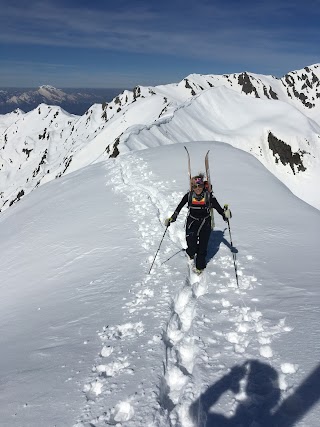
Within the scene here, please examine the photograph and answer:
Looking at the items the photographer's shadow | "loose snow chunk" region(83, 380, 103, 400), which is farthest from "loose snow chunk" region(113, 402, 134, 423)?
the photographer's shadow

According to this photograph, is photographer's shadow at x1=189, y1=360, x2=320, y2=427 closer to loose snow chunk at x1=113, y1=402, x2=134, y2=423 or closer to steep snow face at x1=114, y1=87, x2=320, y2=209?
loose snow chunk at x1=113, y1=402, x2=134, y2=423

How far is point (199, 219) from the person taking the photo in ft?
28.9

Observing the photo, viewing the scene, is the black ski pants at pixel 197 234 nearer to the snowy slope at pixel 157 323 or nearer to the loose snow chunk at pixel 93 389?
the snowy slope at pixel 157 323

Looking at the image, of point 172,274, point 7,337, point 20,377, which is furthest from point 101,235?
point 20,377

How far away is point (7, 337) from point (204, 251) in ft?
15.4

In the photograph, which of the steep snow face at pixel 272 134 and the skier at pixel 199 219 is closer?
the skier at pixel 199 219

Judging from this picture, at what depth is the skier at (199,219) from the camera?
8.59m

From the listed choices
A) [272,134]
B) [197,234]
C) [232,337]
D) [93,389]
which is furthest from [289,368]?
[272,134]

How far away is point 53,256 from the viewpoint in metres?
10.9

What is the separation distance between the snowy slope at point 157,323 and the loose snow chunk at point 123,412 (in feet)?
0.04

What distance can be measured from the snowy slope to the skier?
492mm

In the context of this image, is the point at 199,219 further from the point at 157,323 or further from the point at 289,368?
the point at 289,368

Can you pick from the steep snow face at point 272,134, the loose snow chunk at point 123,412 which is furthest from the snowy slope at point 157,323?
the steep snow face at point 272,134

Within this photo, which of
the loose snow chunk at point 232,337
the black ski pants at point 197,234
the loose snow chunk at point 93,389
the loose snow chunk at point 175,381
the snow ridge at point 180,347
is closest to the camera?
the snow ridge at point 180,347
